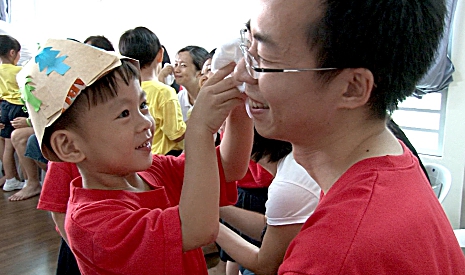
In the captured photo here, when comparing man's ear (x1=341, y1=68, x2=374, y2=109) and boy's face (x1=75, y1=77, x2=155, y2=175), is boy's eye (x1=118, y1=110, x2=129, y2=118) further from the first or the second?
man's ear (x1=341, y1=68, x2=374, y2=109)

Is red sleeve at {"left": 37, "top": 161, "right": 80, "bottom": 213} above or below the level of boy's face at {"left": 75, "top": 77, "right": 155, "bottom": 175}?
below

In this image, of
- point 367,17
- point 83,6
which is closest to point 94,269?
point 367,17

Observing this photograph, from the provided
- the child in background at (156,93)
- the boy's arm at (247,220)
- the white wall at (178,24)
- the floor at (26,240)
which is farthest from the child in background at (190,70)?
the boy's arm at (247,220)

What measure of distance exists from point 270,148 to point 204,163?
1.72 feet

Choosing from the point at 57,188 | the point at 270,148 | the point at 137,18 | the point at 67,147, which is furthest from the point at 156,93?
the point at 137,18

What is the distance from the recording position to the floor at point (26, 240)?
10.2ft

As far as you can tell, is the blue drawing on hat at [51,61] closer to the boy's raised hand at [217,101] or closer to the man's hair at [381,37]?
the boy's raised hand at [217,101]

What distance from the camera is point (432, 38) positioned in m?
0.75

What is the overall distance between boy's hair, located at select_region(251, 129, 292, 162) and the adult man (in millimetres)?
568

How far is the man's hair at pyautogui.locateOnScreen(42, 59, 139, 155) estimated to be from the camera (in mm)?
1047

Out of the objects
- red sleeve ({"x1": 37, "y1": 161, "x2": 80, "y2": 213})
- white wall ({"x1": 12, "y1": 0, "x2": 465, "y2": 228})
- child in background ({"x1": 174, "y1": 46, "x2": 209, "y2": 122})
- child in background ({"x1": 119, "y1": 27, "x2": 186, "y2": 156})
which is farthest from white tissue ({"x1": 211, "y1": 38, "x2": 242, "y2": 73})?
child in background ({"x1": 174, "y1": 46, "x2": 209, "y2": 122})

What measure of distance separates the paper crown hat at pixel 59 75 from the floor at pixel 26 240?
2391 millimetres

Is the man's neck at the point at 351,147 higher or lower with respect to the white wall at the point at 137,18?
higher

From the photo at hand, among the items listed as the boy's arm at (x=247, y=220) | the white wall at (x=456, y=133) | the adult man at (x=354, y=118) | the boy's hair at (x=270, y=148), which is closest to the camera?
→ the adult man at (x=354, y=118)
